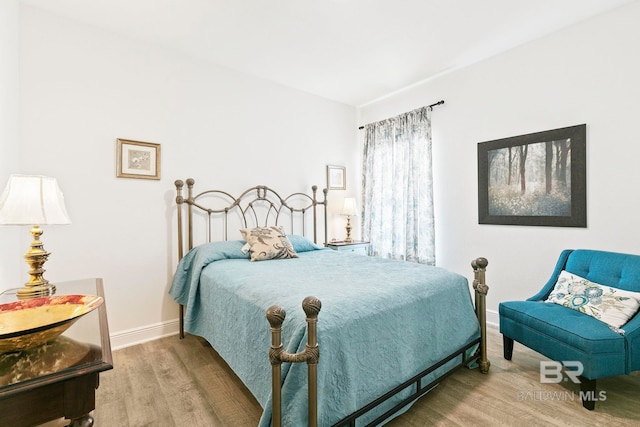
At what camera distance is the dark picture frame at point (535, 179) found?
2.58 meters

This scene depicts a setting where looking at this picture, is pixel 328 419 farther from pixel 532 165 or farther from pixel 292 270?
pixel 532 165

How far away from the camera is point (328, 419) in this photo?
4.27 feet

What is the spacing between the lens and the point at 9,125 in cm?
202

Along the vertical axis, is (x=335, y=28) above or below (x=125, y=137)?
above

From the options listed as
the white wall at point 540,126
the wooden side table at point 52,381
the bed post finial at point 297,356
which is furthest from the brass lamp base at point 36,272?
the white wall at point 540,126

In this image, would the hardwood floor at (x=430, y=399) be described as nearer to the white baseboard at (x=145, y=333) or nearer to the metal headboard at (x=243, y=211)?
the white baseboard at (x=145, y=333)

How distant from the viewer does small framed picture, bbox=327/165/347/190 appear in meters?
4.25

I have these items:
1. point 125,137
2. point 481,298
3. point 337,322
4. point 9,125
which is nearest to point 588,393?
point 481,298

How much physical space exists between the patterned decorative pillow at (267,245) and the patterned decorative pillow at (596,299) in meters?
2.18

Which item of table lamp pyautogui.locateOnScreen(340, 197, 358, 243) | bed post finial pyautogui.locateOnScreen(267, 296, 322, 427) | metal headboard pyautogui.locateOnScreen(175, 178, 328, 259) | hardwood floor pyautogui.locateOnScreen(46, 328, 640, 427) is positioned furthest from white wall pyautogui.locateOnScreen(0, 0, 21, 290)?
table lamp pyautogui.locateOnScreen(340, 197, 358, 243)

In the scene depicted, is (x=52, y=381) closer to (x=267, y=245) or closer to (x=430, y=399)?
(x=430, y=399)

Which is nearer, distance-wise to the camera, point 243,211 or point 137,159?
point 137,159

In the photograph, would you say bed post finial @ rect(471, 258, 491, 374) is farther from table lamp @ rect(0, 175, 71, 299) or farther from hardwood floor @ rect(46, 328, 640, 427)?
table lamp @ rect(0, 175, 71, 299)

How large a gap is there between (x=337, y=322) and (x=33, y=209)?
1.55 meters
